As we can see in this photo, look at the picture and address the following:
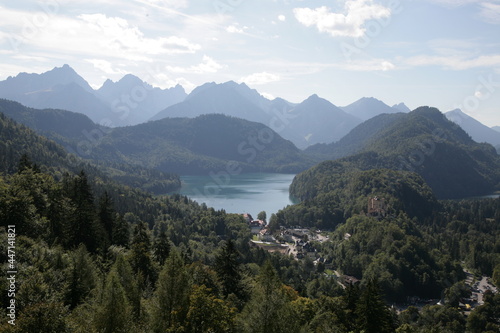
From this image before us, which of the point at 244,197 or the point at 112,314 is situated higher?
the point at 112,314

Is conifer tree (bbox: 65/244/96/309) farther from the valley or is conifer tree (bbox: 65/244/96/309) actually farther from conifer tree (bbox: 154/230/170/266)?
conifer tree (bbox: 154/230/170/266)

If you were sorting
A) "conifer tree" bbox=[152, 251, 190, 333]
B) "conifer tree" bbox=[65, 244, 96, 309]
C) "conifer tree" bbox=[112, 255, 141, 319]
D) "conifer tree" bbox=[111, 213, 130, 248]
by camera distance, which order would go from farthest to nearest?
"conifer tree" bbox=[111, 213, 130, 248] → "conifer tree" bbox=[65, 244, 96, 309] → "conifer tree" bbox=[112, 255, 141, 319] → "conifer tree" bbox=[152, 251, 190, 333]

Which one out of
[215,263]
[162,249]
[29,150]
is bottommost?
[215,263]

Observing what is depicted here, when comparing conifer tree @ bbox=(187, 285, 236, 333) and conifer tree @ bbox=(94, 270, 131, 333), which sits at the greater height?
conifer tree @ bbox=(94, 270, 131, 333)

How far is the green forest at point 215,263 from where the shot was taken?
14.3 metres

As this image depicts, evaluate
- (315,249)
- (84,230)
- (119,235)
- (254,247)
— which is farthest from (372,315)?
(315,249)

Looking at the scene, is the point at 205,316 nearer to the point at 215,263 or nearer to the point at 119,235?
the point at 215,263

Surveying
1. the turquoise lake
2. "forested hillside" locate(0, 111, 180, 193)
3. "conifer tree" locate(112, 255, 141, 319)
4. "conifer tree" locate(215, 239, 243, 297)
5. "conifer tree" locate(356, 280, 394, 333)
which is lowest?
the turquoise lake

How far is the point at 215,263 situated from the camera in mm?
27281

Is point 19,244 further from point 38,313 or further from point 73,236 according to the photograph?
point 38,313

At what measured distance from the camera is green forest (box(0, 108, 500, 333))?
14273 millimetres

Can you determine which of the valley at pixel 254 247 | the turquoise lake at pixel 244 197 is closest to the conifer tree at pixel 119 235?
the valley at pixel 254 247

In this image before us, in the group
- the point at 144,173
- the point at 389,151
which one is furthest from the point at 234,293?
the point at 389,151

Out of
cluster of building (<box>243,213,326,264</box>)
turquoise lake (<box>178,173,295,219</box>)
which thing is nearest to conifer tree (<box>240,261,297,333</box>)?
cluster of building (<box>243,213,326,264</box>)
